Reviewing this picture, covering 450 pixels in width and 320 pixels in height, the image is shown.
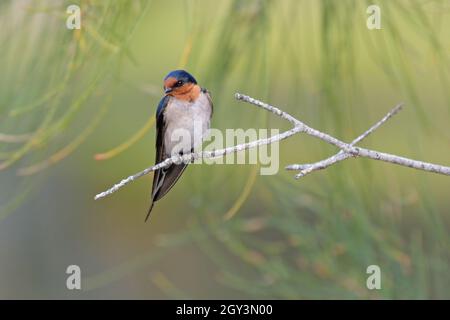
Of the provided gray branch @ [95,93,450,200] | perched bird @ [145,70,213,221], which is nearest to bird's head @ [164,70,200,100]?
perched bird @ [145,70,213,221]

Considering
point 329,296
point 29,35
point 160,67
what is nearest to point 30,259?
point 160,67

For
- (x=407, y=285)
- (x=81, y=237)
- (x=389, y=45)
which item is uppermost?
(x=81, y=237)

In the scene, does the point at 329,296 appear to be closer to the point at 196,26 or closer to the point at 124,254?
the point at 196,26

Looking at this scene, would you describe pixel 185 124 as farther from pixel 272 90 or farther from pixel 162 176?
pixel 272 90

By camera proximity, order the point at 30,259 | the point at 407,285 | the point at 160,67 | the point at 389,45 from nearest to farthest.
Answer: the point at 389,45 → the point at 407,285 → the point at 160,67 → the point at 30,259

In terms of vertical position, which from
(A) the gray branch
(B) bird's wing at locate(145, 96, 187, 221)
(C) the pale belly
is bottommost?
(A) the gray branch

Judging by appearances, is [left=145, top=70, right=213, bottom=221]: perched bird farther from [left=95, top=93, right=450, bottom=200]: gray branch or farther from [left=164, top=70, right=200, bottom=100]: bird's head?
[left=95, top=93, right=450, bottom=200]: gray branch

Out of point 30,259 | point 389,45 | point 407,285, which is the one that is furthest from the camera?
point 30,259

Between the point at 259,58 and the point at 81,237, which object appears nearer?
the point at 259,58
